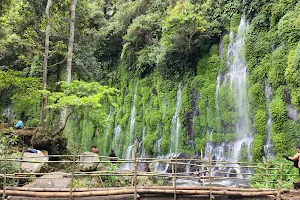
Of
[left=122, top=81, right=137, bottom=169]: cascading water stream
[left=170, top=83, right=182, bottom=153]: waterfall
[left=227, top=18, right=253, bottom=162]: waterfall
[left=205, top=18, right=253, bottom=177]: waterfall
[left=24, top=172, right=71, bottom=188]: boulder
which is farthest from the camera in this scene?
[left=122, top=81, right=137, bottom=169]: cascading water stream

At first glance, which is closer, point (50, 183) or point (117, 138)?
point (50, 183)

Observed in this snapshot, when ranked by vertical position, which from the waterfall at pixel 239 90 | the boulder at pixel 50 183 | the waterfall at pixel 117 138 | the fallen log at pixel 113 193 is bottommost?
the boulder at pixel 50 183

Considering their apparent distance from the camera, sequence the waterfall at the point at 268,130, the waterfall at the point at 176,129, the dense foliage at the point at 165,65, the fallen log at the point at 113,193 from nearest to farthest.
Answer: the fallen log at the point at 113,193 < the dense foliage at the point at 165,65 < the waterfall at the point at 268,130 < the waterfall at the point at 176,129

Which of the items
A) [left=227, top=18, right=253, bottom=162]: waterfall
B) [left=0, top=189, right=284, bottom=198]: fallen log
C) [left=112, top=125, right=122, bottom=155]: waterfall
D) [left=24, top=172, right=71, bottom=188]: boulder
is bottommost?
[left=24, top=172, right=71, bottom=188]: boulder

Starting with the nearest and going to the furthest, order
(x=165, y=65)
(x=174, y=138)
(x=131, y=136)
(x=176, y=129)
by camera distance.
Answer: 1. (x=174, y=138)
2. (x=176, y=129)
3. (x=165, y=65)
4. (x=131, y=136)

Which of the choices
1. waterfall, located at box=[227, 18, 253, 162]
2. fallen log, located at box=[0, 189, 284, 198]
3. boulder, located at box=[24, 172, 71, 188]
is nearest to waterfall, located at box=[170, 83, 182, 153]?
waterfall, located at box=[227, 18, 253, 162]


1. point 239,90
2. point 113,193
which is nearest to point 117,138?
point 239,90

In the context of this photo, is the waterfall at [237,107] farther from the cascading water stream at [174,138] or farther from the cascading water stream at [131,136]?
the cascading water stream at [131,136]

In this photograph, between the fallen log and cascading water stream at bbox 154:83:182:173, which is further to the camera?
cascading water stream at bbox 154:83:182:173

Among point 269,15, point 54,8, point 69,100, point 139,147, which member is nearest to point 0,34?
point 54,8

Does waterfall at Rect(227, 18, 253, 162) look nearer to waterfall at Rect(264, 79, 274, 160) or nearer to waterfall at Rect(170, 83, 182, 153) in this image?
waterfall at Rect(264, 79, 274, 160)

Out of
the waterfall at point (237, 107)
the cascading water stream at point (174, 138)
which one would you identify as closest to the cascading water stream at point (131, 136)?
the cascading water stream at point (174, 138)

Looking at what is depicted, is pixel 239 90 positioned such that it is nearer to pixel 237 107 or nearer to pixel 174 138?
pixel 237 107

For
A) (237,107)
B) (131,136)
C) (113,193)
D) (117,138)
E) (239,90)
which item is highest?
(239,90)
